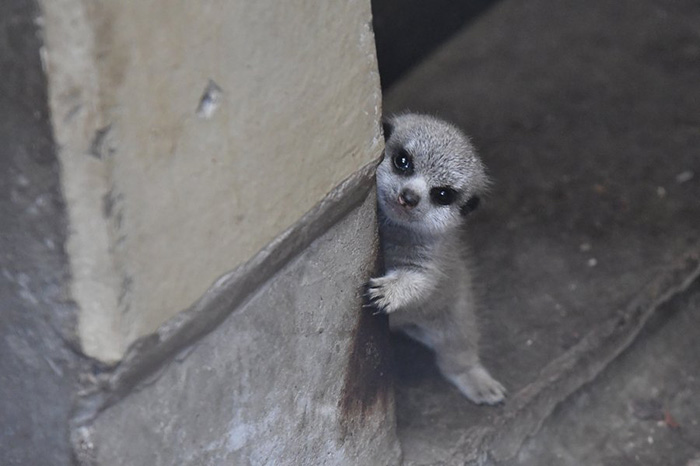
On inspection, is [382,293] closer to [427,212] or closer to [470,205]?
[427,212]

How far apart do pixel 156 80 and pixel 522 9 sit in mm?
4182

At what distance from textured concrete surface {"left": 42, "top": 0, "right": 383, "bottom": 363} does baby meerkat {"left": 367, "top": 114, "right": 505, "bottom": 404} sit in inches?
28.7

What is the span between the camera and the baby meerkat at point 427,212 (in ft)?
8.86

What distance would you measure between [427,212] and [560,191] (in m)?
1.37

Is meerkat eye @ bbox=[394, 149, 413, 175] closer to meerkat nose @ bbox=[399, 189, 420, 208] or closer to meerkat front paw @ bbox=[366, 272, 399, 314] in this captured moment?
meerkat nose @ bbox=[399, 189, 420, 208]

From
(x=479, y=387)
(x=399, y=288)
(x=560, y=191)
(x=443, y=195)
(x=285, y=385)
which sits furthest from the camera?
(x=560, y=191)

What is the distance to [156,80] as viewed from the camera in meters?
1.45

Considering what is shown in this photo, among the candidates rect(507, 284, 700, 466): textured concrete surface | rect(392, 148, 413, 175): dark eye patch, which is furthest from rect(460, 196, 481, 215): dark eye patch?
rect(507, 284, 700, 466): textured concrete surface

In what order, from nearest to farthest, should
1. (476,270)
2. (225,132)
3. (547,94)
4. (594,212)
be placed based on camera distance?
1. (225,132)
2. (476,270)
3. (594,212)
4. (547,94)

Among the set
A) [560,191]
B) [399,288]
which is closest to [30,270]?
[399,288]

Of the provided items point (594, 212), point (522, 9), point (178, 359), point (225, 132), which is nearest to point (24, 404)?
point (178, 359)

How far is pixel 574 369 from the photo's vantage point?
3.17 meters

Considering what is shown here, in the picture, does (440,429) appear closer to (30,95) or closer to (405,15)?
(30,95)

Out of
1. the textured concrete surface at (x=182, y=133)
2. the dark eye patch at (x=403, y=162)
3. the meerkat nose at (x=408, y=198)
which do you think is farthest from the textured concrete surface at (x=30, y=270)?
the dark eye patch at (x=403, y=162)
